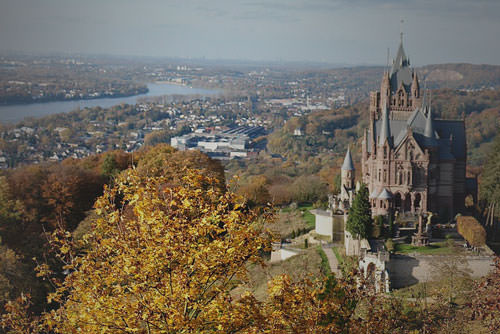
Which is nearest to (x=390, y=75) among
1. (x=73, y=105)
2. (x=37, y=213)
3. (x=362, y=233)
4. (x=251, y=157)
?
(x=362, y=233)

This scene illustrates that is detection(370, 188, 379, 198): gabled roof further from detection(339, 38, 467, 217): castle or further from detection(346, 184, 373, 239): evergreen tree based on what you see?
detection(346, 184, 373, 239): evergreen tree

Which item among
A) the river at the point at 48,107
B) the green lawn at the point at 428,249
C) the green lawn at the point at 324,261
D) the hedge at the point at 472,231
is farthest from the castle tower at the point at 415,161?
the river at the point at 48,107

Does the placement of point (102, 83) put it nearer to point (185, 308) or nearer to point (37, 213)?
point (37, 213)

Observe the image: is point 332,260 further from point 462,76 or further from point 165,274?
point 462,76

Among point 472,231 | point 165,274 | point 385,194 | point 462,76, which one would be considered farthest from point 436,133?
point 462,76

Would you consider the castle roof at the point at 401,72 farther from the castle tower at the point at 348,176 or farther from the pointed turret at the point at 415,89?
the castle tower at the point at 348,176
